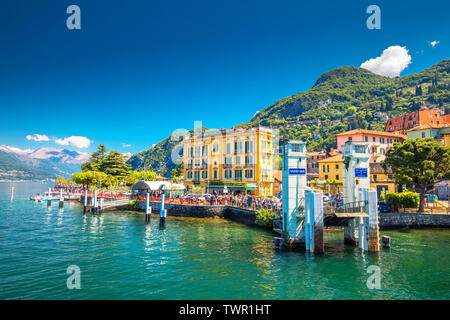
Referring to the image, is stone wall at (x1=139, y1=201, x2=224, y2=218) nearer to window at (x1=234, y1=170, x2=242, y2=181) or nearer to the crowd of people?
the crowd of people

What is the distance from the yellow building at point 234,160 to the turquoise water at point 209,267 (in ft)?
76.8

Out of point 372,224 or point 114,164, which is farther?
point 114,164

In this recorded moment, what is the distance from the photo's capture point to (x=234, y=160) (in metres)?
53.6

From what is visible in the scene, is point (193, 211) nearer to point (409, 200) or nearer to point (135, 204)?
point (135, 204)

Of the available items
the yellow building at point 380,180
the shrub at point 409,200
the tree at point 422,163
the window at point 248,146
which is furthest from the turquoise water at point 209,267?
the window at point 248,146

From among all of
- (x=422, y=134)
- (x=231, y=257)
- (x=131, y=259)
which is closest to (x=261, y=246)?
(x=231, y=257)

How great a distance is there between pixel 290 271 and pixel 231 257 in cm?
481

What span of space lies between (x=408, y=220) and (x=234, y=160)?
30.2 m

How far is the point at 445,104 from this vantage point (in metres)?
138

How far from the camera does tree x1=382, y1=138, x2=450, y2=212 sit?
31297 millimetres

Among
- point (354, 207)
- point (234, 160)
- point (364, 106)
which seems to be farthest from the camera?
point (364, 106)

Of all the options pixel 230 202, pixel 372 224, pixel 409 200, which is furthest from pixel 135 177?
pixel 372 224

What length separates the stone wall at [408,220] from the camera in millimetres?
30438
